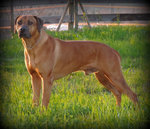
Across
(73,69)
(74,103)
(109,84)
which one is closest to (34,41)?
(73,69)

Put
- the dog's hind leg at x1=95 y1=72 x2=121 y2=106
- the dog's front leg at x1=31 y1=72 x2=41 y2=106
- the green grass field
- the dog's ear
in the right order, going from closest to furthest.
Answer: the green grass field
the dog's ear
the dog's front leg at x1=31 y1=72 x2=41 y2=106
the dog's hind leg at x1=95 y1=72 x2=121 y2=106

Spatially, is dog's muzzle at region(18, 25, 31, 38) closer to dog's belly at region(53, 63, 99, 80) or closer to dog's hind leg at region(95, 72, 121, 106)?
dog's belly at region(53, 63, 99, 80)

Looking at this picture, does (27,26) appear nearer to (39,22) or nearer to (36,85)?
(39,22)

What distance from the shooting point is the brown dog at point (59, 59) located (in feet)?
14.6

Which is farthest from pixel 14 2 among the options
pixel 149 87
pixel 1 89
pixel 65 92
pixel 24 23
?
pixel 149 87

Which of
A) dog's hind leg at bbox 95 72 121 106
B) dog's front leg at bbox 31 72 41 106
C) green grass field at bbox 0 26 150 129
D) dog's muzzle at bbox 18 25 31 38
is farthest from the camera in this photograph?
dog's hind leg at bbox 95 72 121 106

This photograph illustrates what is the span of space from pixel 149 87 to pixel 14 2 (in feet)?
10.2

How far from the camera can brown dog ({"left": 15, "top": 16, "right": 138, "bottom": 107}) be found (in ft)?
14.6

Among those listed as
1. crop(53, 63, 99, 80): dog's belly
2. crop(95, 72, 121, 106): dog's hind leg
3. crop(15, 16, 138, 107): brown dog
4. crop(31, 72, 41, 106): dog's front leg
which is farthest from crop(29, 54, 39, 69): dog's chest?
crop(95, 72, 121, 106): dog's hind leg

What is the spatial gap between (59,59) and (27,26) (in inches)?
34.9

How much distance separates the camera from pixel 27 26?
4316 millimetres

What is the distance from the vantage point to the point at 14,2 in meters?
5.26

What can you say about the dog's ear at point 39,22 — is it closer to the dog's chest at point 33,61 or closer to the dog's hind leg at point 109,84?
the dog's chest at point 33,61

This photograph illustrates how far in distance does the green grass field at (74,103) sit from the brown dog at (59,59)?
29cm
